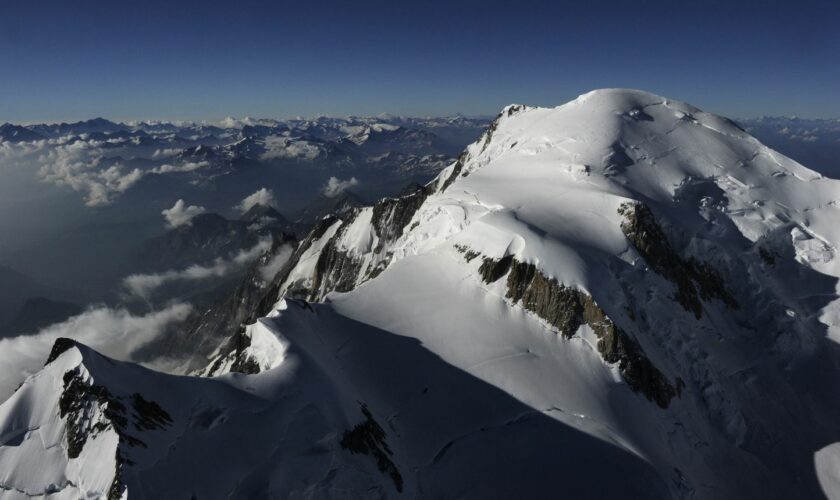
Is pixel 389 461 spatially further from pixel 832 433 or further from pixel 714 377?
pixel 832 433

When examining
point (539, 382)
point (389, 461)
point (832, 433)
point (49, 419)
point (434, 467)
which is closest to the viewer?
point (49, 419)

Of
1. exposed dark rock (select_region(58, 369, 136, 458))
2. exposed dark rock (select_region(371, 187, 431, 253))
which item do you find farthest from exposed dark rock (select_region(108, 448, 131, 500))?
exposed dark rock (select_region(371, 187, 431, 253))

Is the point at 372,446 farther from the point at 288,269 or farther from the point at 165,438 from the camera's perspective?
the point at 288,269

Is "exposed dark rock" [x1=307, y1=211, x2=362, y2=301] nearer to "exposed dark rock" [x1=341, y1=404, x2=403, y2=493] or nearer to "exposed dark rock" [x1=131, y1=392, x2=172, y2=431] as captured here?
"exposed dark rock" [x1=341, y1=404, x2=403, y2=493]

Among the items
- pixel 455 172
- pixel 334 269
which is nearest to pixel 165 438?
pixel 455 172

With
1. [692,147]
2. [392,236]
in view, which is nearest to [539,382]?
[692,147]
